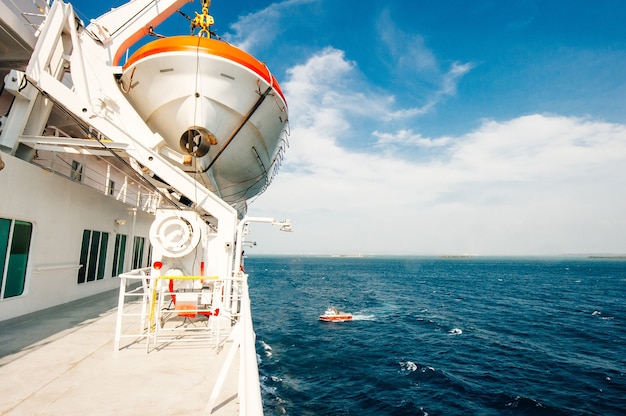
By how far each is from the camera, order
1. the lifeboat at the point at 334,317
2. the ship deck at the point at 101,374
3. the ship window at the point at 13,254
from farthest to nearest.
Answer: the lifeboat at the point at 334,317, the ship window at the point at 13,254, the ship deck at the point at 101,374

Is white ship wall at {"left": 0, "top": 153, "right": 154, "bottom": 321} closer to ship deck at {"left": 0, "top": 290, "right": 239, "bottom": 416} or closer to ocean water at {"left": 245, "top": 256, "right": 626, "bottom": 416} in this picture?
ship deck at {"left": 0, "top": 290, "right": 239, "bottom": 416}

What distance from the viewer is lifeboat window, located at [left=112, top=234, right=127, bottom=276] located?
1226 cm

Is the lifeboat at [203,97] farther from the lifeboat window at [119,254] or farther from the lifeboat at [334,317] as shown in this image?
the lifeboat at [334,317]

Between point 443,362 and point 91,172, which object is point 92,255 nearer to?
point 91,172

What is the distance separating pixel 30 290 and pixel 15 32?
6358mm

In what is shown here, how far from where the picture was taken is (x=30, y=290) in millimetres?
7574

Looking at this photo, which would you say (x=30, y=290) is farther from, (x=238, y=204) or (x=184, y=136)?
(x=238, y=204)

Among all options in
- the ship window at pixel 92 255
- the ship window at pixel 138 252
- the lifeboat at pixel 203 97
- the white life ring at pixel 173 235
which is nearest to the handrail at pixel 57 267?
the ship window at pixel 92 255

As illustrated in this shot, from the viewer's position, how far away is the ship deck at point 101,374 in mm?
3707

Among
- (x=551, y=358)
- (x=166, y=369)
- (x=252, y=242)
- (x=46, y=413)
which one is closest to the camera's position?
(x=46, y=413)

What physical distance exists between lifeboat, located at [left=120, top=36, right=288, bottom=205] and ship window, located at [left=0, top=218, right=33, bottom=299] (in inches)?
133

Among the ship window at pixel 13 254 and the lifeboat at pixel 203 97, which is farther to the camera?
the lifeboat at pixel 203 97

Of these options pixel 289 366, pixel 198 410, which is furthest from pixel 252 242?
pixel 289 366

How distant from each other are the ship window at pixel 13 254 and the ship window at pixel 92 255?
229 centimetres
